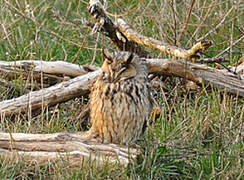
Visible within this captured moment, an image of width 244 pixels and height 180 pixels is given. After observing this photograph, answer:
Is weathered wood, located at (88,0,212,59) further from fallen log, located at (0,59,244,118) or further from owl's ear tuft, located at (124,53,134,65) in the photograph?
owl's ear tuft, located at (124,53,134,65)

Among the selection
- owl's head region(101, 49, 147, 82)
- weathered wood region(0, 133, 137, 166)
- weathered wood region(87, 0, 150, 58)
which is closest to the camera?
weathered wood region(0, 133, 137, 166)

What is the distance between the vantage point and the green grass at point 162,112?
468 centimetres

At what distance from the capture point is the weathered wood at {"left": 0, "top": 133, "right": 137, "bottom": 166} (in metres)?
4.66

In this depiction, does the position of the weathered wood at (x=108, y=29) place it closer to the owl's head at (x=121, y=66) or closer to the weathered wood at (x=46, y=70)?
the weathered wood at (x=46, y=70)

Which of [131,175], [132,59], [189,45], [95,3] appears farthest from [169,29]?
[131,175]

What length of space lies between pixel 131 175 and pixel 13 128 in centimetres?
128

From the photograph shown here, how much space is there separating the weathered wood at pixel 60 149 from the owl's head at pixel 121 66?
50 centimetres

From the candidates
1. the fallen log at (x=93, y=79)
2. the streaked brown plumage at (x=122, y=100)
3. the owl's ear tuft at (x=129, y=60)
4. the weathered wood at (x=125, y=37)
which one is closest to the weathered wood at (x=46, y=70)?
the fallen log at (x=93, y=79)

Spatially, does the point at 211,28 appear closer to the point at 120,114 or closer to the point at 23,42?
the point at 23,42

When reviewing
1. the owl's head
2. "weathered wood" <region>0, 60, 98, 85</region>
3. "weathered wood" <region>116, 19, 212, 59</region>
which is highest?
"weathered wood" <region>116, 19, 212, 59</region>

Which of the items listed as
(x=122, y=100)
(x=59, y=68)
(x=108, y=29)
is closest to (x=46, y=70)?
(x=59, y=68)

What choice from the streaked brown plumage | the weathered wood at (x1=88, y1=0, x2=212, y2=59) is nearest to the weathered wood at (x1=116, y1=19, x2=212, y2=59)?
the weathered wood at (x1=88, y1=0, x2=212, y2=59)

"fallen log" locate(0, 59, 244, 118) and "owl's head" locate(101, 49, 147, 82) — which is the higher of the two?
"owl's head" locate(101, 49, 147, 82)

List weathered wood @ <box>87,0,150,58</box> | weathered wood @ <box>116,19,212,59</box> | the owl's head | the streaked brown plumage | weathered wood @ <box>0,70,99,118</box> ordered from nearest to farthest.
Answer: the owl's head
the streaked brown plumage
weathered wood @ <box>116,19,212,59</box>
weathered wood @ <box>0,70,99,118</box>
weathered wood @ <box>87,0,150,58</box>
